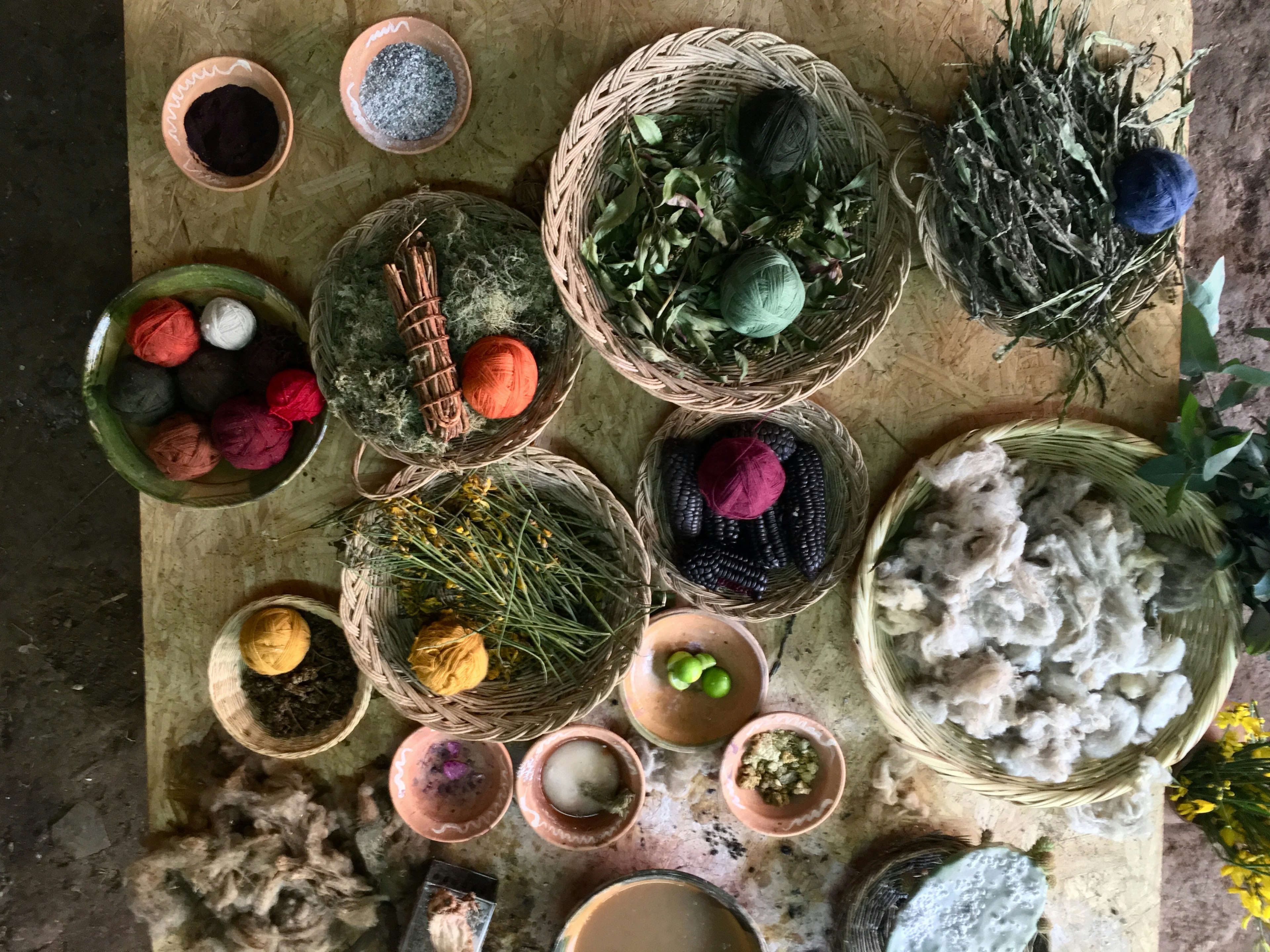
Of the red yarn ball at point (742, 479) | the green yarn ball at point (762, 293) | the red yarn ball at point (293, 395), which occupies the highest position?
the green yarn ball at point (762, 293)

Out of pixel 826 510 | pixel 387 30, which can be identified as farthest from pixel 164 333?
pixel 826 510

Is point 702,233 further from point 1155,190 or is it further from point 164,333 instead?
point 164,333

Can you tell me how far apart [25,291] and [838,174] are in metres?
2.43

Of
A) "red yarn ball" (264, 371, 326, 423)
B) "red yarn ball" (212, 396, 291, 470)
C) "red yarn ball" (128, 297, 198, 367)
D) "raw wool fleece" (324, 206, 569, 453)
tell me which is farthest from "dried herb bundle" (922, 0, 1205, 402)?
"red yarn ball" (128, 297, 198, 367)

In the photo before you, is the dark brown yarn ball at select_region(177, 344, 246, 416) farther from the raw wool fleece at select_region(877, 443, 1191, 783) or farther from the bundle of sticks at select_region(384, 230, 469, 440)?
the raw wool fleece at select_region(877, 443, 1191, 783)

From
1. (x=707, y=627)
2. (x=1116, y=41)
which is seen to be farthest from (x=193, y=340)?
(x=1116, y=41)

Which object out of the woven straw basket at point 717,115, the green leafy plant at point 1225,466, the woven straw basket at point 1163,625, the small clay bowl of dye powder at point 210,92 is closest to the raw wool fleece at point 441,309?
the woven straw basket at point 717,115

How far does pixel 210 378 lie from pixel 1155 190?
2114mm

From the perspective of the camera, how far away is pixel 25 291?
7.45 ft

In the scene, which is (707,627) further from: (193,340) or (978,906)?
(193,340)

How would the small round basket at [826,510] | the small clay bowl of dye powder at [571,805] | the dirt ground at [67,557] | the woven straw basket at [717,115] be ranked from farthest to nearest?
the dirt ground at [67,557] < the small clay bowl of dye powder at [571,805] < the small round basket at [826,510] < the woven straw basket at [717,115]

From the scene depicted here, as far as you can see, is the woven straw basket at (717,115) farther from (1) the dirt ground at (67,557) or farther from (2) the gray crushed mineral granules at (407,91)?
(1) the dirt ground at (67,557)

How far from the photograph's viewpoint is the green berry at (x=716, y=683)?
1.86 m

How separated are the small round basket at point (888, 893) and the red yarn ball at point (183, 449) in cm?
195
